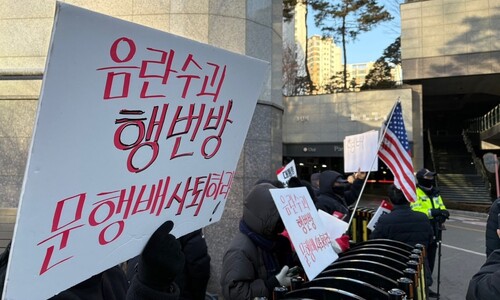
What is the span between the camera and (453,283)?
707cm

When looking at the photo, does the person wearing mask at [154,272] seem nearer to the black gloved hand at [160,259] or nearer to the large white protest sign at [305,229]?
the black gloved hand at [160,259]

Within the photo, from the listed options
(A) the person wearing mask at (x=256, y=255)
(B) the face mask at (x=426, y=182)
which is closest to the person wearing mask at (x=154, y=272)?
(A) the person wearing mask at (x=256, y=255)

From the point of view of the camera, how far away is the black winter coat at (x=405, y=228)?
15.6 ft

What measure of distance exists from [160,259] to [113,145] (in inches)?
18.1

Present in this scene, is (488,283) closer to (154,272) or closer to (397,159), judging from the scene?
(154,272)

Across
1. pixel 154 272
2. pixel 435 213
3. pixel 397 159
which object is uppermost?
pixel 397 159

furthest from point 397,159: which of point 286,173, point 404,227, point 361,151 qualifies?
point 286,173

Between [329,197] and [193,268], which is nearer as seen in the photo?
[193,268]

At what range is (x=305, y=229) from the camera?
244cm

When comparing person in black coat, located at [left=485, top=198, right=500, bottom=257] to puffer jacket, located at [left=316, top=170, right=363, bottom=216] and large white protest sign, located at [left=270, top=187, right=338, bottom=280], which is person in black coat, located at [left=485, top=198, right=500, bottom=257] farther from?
large white protest sign, located at [left=270, top=187, right=338, bottom=280]

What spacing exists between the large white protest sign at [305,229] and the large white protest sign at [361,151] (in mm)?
3001

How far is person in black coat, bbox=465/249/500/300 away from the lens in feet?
6.19

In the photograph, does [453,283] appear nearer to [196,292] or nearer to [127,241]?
[196,292]

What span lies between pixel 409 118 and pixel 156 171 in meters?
24.2
